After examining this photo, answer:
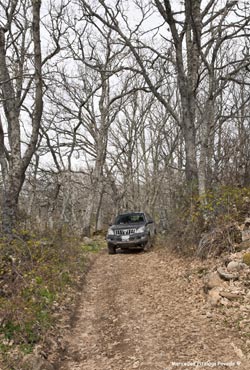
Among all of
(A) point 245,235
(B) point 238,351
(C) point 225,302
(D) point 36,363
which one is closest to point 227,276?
(C) point 225,302

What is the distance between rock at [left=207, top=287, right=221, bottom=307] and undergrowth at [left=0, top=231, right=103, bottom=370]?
289cm

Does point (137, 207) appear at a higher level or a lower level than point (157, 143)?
lower

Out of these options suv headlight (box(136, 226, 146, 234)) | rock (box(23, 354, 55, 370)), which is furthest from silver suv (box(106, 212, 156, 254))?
rock (box(23, 354, 55, 370))

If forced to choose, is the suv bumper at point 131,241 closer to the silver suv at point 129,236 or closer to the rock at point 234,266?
the silver suv at point 129,236

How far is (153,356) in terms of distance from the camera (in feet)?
14.5

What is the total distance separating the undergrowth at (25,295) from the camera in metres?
4.88

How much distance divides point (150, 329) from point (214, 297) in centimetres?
140

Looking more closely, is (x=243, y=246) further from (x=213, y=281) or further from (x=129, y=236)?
(x=129, y=236)

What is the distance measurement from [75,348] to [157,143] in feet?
83.8

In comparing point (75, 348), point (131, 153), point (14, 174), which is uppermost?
point (131, 153)

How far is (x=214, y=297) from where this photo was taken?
19.4 feet

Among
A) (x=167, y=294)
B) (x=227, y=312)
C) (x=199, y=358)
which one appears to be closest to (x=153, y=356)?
(x=199, y=358)

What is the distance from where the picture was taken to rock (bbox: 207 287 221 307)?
5820 millimetres

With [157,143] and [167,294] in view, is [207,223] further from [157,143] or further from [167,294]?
[157,143]
